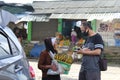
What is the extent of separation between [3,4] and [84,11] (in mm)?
16614

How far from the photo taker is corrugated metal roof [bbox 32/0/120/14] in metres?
21.7

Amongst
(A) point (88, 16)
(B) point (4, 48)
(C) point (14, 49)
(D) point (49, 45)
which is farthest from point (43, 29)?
(B) point (4, 48)

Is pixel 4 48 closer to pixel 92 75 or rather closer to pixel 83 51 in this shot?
pixel 83 51

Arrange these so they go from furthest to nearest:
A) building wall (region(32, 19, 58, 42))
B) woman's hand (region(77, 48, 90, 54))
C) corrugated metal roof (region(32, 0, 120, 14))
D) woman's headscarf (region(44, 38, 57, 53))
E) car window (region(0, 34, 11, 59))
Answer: building wall (region(32, 19, 58, 42))
corrugated metal roof (region(32, 0, 120, 14))
woman's headscarf (region(44, 38, 57, 53))
woman's hand (region(77, 48, 90, 54))
car window (region(0, 34, 11, 59))

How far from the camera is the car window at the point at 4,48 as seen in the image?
4.10 m

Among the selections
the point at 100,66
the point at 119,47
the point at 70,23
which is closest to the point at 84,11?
the point at 70,23

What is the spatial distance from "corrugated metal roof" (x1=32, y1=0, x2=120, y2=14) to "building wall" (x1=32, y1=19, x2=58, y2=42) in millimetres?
768

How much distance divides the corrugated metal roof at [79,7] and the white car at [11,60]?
16935 millimetres

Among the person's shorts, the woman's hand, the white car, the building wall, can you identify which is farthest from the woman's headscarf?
the building wall

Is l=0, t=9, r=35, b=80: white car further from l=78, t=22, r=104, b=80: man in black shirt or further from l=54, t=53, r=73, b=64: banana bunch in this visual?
l=78, t=22, r=104, b=80: man in black shirt

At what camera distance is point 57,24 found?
74.7 ft

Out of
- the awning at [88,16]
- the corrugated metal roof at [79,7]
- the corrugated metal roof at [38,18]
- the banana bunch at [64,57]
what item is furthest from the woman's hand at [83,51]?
the corrugated metal roof at [38,18]

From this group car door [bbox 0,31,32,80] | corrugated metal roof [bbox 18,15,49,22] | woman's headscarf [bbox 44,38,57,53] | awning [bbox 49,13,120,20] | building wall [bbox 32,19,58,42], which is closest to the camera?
car door [bbox 0,31,32,80]

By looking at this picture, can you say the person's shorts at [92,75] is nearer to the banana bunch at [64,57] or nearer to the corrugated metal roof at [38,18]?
the banana bunch at [64,57]
